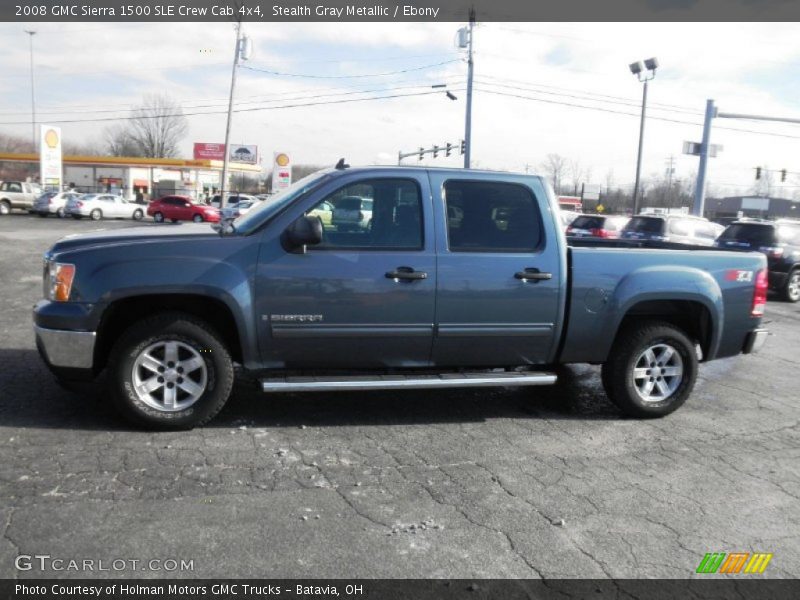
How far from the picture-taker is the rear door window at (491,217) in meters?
4.98

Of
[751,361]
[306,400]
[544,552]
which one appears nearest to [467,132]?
[751,361]

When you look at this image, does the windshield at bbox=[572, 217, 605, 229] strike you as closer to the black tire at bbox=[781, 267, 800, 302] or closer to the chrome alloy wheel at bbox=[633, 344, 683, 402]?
the black tire at bbox=[781, 267, 800, 302]

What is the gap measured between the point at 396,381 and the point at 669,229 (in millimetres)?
14108

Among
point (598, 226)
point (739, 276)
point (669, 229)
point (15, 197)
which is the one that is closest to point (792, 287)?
point (669, 229)

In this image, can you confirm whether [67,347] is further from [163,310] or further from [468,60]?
[468,60]

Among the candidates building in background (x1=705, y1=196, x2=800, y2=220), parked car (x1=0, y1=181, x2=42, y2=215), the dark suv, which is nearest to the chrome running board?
the dark suv

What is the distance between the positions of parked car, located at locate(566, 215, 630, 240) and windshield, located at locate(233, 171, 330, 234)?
15.8m

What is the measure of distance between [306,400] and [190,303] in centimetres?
135

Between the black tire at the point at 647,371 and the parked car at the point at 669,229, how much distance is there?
456 inches

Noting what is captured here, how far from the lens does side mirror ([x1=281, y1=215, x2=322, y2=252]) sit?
4.51 metres

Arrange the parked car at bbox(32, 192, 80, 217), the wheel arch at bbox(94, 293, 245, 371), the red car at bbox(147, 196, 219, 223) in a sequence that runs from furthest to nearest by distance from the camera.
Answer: the red car at bbox(147, 196, 219, 223), the parked car at bbox(32, 192, 80, 217), the wheel arch at bbox(94, 293, 245, 371)

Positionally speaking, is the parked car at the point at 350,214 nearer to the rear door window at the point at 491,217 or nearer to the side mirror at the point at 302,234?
the side mirror at the point at 302,234

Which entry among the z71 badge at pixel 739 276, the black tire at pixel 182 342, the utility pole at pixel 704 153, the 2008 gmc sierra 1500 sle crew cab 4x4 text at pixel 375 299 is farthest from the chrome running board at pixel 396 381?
the utility pole at pixel 704 153

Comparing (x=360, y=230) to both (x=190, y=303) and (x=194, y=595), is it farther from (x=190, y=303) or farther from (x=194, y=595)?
(x=194, y=595)
